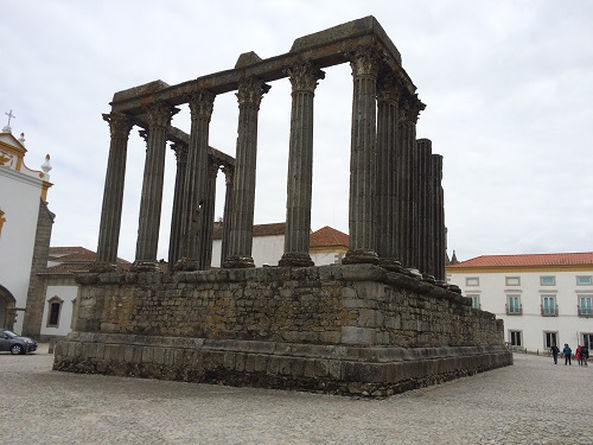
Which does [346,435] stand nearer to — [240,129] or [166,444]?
[166,444]

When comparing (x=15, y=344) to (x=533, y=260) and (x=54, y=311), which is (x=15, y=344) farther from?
(x=533, y=260)

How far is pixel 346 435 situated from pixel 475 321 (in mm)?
13536

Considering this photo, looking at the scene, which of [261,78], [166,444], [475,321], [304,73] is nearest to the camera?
[166,444]

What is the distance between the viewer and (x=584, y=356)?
96.8 ft

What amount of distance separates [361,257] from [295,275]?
150 centimetres

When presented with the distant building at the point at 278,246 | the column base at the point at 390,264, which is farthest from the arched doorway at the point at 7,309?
the column base at the point at 390,264

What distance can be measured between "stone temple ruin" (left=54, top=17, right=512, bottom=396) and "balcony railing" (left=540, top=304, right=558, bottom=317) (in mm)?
31642

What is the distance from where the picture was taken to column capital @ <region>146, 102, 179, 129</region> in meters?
15.6

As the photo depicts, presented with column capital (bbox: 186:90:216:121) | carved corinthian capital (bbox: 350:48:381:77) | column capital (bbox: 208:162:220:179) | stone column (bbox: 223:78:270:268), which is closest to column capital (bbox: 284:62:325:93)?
carved corinthian capital (bbox: 350:48:381:77)

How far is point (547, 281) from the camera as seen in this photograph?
4506 cm

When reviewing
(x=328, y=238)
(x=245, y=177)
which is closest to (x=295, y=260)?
(x=245, y=177)

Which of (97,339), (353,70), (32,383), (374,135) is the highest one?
(353,70)

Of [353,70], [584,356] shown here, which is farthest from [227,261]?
[584,356]

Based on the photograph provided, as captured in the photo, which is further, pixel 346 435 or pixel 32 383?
pixel 32 383
